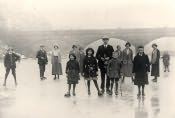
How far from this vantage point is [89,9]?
7.57 meters

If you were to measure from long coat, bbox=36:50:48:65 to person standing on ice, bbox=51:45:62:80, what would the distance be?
8 centimetres

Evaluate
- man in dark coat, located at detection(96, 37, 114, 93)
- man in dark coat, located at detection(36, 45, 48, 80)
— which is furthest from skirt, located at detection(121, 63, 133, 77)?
man in dark coat, located at detection(36, 45, 48, 80)

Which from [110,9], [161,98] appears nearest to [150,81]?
[161,98]

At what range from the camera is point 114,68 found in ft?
25.8

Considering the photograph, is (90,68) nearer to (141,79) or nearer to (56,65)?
(56,65)

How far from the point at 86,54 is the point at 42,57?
431 millimetres

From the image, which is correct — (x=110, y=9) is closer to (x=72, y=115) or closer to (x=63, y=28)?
(x=63, y=28)

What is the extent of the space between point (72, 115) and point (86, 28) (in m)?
0.87

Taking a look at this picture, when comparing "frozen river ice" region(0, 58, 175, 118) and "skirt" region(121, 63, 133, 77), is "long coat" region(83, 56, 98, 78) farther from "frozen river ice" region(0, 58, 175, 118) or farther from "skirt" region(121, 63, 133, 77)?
"skirt" region(121, 63, 133, 77)

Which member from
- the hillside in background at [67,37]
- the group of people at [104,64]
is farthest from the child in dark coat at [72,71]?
the hillside in background at [67,37]

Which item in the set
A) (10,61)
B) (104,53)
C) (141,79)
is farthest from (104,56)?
(10,61)

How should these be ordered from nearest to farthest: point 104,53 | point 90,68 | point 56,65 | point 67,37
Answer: point 67,37, point 56,65, point 104,53, point 90,68

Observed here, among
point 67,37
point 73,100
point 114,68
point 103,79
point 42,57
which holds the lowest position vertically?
point 73,100

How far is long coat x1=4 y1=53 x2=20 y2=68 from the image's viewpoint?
7.73 metres
